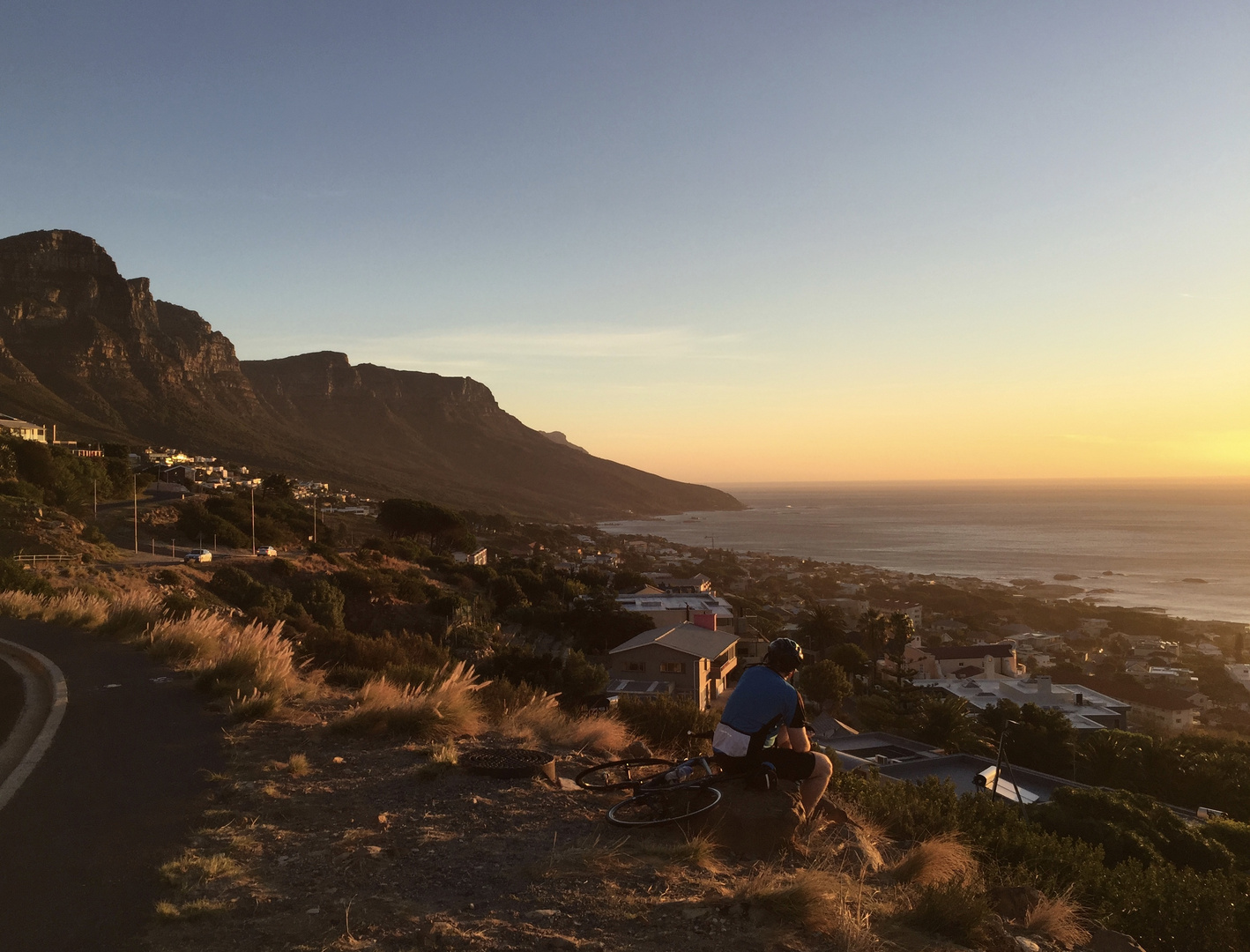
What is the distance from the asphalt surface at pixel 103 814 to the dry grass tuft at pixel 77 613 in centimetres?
501

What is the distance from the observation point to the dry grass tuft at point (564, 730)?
8320mm

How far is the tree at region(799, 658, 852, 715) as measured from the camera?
117ft

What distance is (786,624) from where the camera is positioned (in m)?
59.0

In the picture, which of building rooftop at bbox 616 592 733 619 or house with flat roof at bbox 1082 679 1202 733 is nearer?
house with flat roof at bbox 1082 679 1202 733

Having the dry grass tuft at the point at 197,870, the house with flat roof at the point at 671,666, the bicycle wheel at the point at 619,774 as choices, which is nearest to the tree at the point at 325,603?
the house with flat roof at the point at 671,666

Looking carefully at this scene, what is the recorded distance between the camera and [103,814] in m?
5.20

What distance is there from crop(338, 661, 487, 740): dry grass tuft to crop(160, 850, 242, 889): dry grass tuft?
3295 mm

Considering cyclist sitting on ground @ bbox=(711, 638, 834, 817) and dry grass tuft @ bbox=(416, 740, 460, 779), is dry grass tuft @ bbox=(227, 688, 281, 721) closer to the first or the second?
dry grass tuft @ bbox=(416, 740, 460, 779)

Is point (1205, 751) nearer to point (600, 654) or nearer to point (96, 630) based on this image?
point (600, 654)

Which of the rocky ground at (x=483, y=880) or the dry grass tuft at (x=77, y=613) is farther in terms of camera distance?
the dry grass tuft at (x=77, y=613)

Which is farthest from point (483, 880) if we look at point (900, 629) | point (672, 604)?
point (672, 604)

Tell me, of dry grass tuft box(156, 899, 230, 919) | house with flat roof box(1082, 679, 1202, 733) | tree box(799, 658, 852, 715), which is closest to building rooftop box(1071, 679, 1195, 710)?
house with flat roof box(1082, 679, 1202, 733)

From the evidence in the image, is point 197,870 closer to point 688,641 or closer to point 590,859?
point 590,859

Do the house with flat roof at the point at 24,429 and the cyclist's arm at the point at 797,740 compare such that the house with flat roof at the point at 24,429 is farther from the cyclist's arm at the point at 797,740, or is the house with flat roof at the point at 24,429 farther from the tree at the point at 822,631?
the cyclist's arm at the point at 797,740
